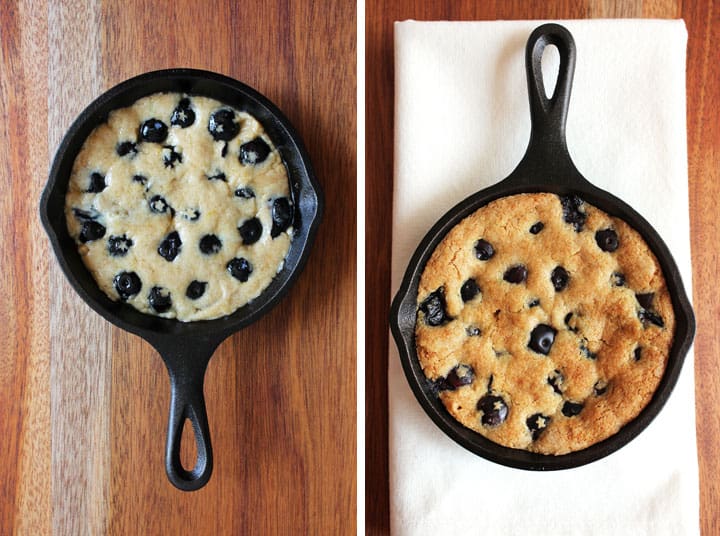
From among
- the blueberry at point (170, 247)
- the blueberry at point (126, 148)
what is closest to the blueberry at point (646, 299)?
the blueberry at point (170, 247)

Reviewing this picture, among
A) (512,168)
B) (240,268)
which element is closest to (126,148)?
(240,268)

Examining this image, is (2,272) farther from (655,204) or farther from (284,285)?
(655,204)

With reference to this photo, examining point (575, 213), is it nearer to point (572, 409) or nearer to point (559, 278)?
point (559, 278)

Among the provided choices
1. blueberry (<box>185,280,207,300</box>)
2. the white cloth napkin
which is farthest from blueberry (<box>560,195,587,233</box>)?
blueberry (<box>185,280,207,300</box>)

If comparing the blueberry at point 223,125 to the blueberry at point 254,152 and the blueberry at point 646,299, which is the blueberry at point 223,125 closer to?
the blueberry at point 254,152

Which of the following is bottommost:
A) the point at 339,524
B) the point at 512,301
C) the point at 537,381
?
the point at 339,524

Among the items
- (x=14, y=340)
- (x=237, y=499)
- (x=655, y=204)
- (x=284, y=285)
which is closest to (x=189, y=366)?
(x=284, y=285)

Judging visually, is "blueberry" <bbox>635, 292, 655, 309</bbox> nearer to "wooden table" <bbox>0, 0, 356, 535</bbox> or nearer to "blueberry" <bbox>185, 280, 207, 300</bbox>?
"wooden table" <bbox>0, 0, 356, 535</bbox>
